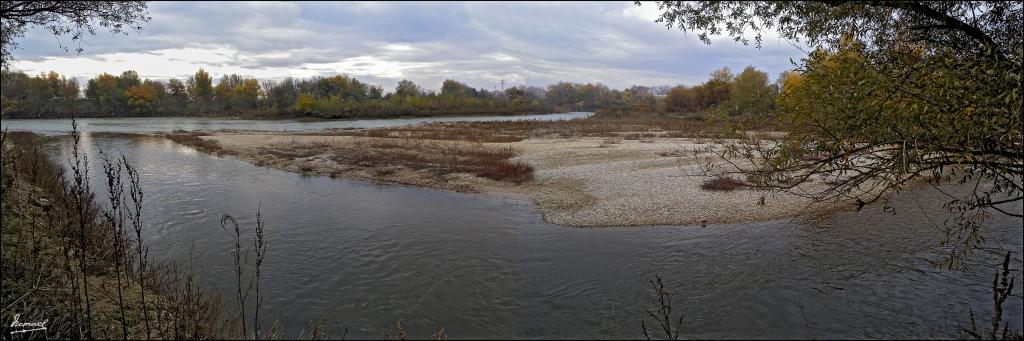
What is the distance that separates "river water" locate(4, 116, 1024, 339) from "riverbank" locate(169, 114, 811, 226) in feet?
5.23

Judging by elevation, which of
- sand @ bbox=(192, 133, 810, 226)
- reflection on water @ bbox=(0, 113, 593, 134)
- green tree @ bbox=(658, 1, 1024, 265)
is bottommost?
sand @ bbox=(192, 133, 810, 226)

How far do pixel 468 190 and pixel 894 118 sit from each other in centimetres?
1938

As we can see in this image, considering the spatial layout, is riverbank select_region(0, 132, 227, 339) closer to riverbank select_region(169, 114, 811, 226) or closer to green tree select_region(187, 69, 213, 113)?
riverbank select_region(169, 114, 811, 226)

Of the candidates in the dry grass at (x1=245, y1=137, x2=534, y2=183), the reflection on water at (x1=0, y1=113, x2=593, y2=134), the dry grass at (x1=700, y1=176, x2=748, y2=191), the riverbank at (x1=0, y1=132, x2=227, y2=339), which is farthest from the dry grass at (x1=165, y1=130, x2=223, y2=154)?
the dry grass at (x1=700, y1=176, x2=748, y2=191)

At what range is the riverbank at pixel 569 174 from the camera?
19.6 m

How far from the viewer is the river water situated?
10195mm

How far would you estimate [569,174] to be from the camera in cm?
2844

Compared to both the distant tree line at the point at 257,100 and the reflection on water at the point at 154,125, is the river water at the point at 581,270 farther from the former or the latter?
the distant tree line at the point at 257,100

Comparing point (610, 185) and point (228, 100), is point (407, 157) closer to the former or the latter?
point (610, 185)

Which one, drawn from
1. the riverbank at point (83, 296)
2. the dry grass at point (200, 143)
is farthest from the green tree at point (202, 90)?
the riverbank at point (83, 296)

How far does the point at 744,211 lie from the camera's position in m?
19.5

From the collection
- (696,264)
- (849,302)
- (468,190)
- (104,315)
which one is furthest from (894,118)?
(468,190)

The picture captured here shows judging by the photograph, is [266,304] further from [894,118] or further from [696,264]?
[894,118]

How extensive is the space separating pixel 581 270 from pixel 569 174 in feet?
50.3
